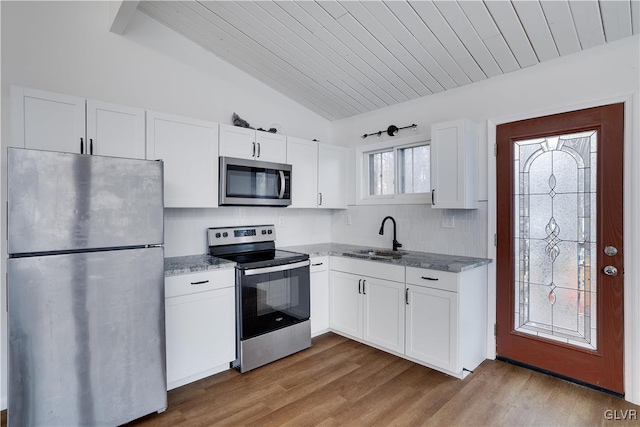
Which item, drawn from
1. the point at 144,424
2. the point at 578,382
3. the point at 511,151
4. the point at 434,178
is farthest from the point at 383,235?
the point at 144,424

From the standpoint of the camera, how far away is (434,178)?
2.95 m

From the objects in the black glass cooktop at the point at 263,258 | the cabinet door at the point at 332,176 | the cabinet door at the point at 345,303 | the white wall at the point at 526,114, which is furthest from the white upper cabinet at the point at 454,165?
the black glass cooktop at the point at 263,258

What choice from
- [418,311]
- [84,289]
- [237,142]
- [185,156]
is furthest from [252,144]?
[418,311]

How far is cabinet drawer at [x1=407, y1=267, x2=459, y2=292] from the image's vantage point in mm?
2477

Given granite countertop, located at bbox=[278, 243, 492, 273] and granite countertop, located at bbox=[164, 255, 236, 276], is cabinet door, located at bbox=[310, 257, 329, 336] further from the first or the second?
granite countertop, located at bbox=[164, 255, 236, 276]

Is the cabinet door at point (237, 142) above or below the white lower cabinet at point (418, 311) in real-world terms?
above

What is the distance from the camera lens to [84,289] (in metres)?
1.78

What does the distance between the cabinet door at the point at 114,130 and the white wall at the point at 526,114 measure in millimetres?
2364

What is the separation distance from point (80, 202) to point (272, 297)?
1573 mm

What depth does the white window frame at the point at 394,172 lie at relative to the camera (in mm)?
3316

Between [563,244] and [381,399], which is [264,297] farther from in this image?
[563,244]

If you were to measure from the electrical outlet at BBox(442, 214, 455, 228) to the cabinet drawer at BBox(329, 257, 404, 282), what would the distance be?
0.68 m

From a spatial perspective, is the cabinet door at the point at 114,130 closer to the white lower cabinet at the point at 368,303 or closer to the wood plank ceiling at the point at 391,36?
the wood plank ceiling at the point at 391,36

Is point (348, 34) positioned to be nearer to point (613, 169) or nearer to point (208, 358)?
point (613, 169)
